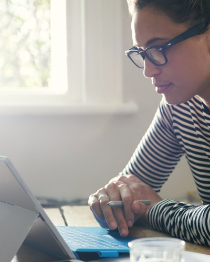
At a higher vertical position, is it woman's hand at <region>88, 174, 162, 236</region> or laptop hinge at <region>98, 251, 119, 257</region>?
woman's hand at <region>88, 174, 162, 236</region>

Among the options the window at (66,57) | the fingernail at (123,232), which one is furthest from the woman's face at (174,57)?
the window at (66,57)

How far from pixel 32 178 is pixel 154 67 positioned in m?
0.96

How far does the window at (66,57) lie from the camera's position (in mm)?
1719

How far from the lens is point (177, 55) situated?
884 millimetres

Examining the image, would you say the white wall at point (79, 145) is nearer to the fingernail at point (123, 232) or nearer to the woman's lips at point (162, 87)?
the woman's lips at point (162, 87)

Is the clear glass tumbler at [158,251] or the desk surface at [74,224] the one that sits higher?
the clear glass tumbler at [158,251]

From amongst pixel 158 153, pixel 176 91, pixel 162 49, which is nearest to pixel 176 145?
pixel 158 153

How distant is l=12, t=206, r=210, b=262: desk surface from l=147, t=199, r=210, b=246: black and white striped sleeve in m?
0.01

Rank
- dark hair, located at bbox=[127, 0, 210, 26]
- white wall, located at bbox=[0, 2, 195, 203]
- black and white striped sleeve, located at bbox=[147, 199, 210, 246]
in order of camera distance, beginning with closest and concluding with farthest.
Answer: black and white striped sleeve, located at bbox=[147, 199, 210, 246] → dark hair, located at bbox=[127, 0, 210, 26] → white wall, located at bbox=[0, 2, 195, 203]

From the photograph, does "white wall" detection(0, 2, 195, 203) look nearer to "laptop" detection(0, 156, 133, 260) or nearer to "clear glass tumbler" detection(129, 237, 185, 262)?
"laptop" detection(0, 156, 133, 260)

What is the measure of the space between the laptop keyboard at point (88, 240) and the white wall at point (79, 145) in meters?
0.92

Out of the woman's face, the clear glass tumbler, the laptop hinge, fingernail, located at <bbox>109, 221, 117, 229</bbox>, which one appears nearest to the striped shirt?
the woman's face

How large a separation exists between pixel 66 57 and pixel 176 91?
96 cm

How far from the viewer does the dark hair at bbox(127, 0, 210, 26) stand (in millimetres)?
848
